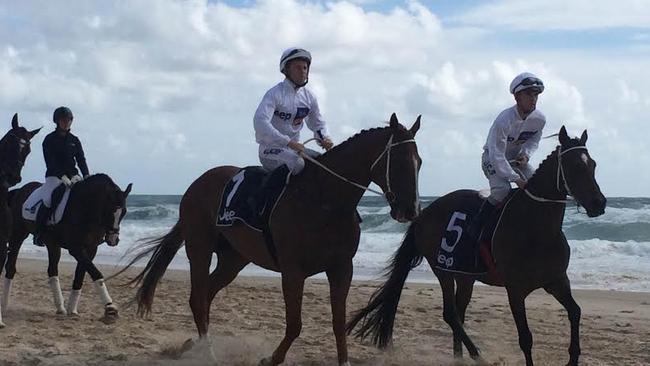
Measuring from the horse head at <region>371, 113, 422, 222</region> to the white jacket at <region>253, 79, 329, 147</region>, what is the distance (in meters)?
0.92

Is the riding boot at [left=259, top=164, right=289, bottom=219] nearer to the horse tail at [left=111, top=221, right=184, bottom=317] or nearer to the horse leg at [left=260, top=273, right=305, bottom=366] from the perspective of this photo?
the horse leg at [left=260, top=273, right=305, bottom=366]

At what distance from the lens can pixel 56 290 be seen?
33.0 ft

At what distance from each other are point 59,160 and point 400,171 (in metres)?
5.34

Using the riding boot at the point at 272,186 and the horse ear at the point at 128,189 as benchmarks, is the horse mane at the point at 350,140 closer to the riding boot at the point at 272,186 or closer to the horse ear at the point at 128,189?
the riding boot at the point at 272,186

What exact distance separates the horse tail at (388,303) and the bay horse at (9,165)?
3392 mm

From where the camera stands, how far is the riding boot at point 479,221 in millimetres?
7445

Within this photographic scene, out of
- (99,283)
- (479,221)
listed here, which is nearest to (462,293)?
(479,221)

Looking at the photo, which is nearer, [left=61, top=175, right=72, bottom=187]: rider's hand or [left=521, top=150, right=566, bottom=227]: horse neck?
[left=521, top=150, right=566, bottom=227]: horse neck

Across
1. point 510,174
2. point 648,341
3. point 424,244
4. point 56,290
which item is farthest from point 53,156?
point 648,341

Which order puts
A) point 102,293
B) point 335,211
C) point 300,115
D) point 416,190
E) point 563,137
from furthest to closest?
point 102,293, point 300,115, point 563,137, point 335,211, point 416,190

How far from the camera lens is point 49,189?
995 cm

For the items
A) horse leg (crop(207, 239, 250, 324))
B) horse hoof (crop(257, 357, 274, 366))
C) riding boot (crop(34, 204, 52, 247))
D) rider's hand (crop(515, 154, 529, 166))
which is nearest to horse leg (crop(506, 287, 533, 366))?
rider's hand (crop(515, 154, 529, 166))

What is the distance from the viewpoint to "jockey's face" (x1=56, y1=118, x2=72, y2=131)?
9.82 m

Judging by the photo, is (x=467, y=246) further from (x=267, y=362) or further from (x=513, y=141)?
(x=267, y=362)
